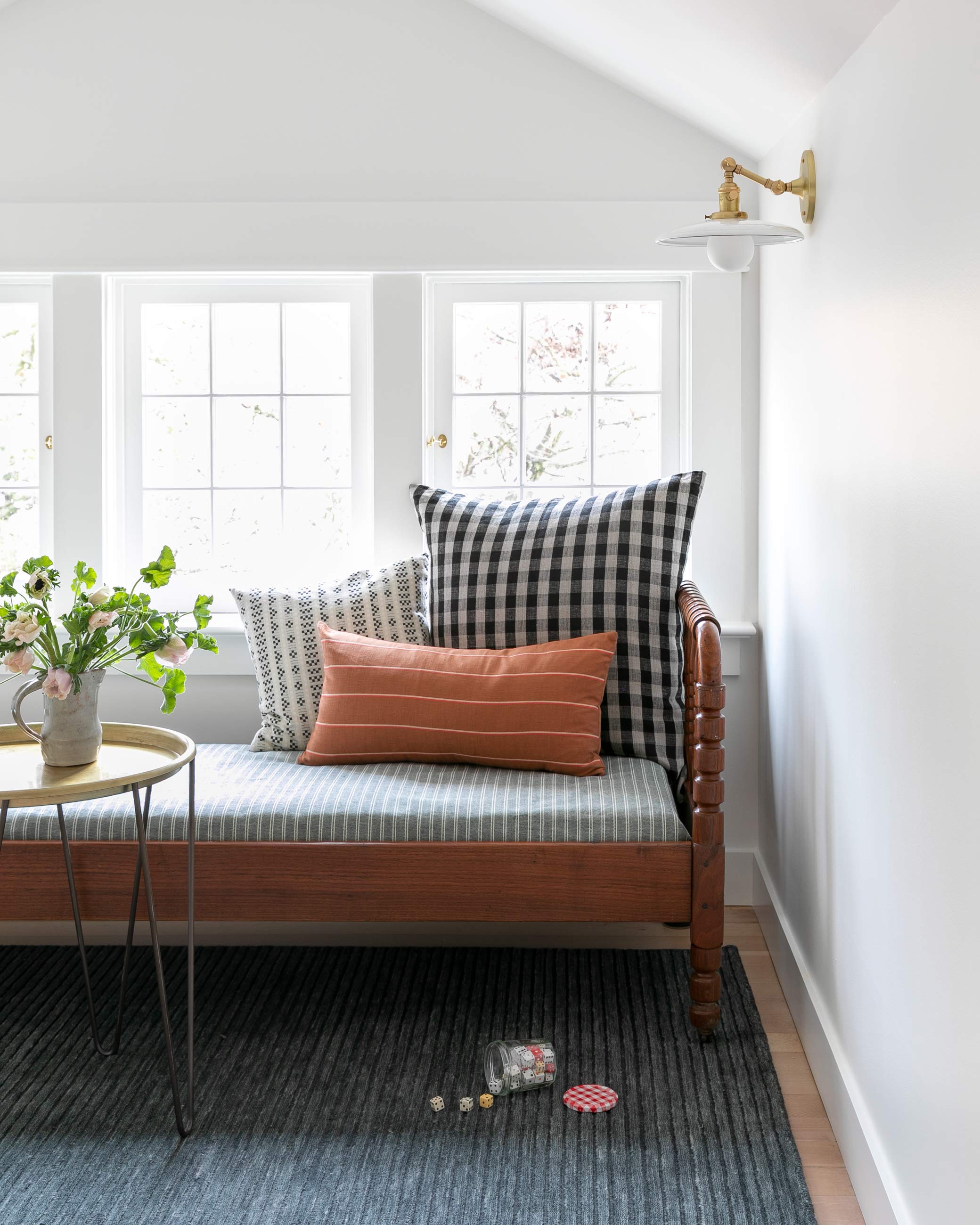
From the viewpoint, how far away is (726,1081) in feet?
6.58

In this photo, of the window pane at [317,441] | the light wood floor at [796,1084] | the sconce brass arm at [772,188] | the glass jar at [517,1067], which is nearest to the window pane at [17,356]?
the window pane at [317,441]

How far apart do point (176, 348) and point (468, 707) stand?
4.61 ft

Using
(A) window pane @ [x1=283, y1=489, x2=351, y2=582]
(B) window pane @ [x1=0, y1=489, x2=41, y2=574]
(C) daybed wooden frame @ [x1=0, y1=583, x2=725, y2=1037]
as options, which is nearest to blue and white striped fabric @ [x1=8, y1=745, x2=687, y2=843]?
(C) daybed wooden frame @ [x1=0, y1=583, x2=725, y2=1037]

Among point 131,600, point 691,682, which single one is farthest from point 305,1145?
point 691,682

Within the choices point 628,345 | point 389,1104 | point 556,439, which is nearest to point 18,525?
point 556,439

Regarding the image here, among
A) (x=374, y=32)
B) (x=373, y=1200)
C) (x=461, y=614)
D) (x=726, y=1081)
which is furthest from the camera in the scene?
(x=374, y=32)

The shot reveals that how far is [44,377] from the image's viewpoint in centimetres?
296

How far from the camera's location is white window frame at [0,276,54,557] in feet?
9.68

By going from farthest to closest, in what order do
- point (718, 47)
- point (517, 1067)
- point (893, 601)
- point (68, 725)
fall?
point (718, 47) → point (517, 1067) → point (68, 725) → point (893, 601)

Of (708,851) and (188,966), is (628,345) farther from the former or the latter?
(188,966)

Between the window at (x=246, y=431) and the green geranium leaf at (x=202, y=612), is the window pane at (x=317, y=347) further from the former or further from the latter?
the green geranium leaf at (x=202, y=612)

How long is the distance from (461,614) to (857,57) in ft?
4.75

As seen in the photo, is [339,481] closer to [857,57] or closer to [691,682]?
[691,682]

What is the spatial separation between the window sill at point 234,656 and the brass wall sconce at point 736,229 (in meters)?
1.05
